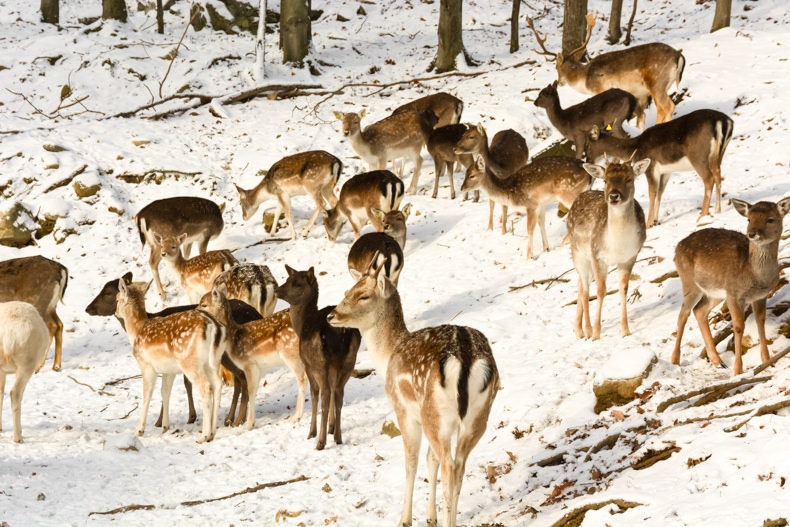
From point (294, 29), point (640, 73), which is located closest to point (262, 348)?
point (640, 73)

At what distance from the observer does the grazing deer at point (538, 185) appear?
37.1 feet

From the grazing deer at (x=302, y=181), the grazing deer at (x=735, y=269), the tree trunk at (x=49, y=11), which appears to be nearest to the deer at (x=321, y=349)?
the grazing deer at (x=735, y=269)

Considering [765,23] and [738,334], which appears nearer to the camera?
[738,334]

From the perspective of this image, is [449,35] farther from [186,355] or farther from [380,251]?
[186,355]

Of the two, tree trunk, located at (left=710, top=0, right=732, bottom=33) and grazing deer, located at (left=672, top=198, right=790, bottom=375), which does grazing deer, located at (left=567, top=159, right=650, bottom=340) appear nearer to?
grazing deer, located at (left=672, top=198, right=790, bottom=375)

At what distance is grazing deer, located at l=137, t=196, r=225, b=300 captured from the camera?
12.8m

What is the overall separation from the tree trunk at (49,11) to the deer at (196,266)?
1642 centimetres

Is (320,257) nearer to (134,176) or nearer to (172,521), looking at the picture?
(134,176)

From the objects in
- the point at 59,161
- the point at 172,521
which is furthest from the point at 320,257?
the point at 172,521

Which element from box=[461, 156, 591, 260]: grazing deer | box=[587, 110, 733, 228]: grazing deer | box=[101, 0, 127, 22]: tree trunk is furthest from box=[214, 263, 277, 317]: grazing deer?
box=[101, 0, 127, 22]: tree trunk

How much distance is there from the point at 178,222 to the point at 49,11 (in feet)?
51.6

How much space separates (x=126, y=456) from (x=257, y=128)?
1125 cm

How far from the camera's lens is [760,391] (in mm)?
5695

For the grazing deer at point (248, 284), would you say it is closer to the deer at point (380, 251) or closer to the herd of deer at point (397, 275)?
the herd of deer at point (397, 275)
